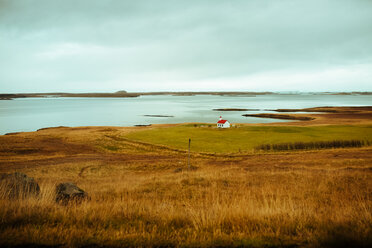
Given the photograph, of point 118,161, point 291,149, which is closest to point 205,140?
point 291,149

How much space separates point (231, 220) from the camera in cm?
504

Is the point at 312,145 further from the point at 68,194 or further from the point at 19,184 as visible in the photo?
the point at 19,184

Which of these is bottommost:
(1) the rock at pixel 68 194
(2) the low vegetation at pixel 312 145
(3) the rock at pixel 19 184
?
(2) the low vegetation at pixel 312 145

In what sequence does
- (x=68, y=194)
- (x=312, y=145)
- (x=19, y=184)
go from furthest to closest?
(x=312, y=145) < (x=19, y=184) < (x=68, y=194)

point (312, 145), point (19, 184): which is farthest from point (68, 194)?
point (312, 145)

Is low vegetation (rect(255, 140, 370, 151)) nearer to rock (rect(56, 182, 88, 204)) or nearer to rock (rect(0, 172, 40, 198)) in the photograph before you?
rock (rect(56, 182, 88, 204))

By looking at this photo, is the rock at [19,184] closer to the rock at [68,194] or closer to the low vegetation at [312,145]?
the rock at [68,194]

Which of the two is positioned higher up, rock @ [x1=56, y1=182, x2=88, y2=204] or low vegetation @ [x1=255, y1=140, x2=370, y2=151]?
rock @ [x1=56, y1=182, x2=88, y2=204]

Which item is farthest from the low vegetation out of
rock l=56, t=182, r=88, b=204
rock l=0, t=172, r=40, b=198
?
rock l=0, t=172, r=40, b=198

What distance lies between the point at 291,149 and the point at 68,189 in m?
31.5

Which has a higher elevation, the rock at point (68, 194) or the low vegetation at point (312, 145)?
the rock at point (68, 194)

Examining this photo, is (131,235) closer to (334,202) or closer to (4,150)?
(334,202)

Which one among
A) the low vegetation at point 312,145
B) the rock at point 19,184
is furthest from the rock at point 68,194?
the low vegetation at point 312,145

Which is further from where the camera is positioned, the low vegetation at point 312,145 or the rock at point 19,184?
the low vegetation at point 312,145
